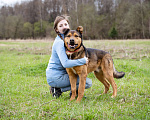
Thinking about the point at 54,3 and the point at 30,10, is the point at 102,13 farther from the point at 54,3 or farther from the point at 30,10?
the point at 30,10

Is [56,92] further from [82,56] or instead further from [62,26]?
[62,26]

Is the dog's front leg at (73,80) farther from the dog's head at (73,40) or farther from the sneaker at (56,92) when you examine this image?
the dog's head at (73,40)

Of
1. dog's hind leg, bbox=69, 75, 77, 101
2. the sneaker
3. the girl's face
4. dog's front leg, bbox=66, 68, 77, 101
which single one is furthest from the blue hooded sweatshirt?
the sneaker

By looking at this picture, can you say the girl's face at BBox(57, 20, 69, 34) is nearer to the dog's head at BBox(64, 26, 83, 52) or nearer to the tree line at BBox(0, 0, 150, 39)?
the dog's head at BBox(64, 26, 83, 52)

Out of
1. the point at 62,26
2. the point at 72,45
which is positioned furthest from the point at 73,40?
the point at 62,26

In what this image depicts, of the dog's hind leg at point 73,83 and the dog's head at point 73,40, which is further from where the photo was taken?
the dog's hind leg at point 73,83

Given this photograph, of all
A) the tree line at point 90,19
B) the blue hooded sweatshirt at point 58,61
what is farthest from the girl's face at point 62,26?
the tree line at point 90,19

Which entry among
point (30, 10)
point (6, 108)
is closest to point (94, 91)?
point (6, 108)

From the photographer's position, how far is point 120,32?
4225cm

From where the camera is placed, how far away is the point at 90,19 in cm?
4428

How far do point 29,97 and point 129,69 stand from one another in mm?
5765

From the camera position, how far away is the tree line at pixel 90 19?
3866 centimetres

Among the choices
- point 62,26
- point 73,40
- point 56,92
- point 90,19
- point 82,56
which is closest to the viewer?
point 73,40

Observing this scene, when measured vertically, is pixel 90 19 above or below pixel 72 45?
above
